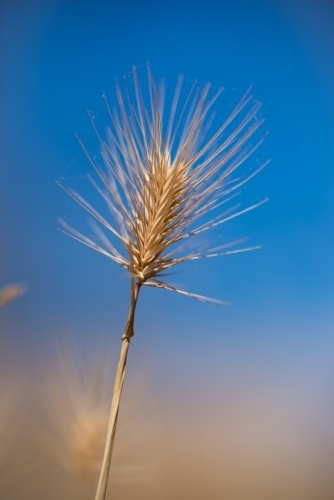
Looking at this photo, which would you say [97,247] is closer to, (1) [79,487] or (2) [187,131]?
(2) [187,131]

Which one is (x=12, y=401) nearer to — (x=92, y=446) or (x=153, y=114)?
(x=92, y=446)

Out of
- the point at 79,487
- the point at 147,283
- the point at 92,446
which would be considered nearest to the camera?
the point at 147,283

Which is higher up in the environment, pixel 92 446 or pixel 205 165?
pixel 205 165

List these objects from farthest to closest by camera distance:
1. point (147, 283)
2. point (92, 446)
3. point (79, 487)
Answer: point (92, 446), point (79, 487), point (147, 283)

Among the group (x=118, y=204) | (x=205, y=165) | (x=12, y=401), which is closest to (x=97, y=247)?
(x=118, y=204)

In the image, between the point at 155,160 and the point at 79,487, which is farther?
the point at 79,487

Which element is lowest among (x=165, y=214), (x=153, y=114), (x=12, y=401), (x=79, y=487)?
(x=79, y=487)
